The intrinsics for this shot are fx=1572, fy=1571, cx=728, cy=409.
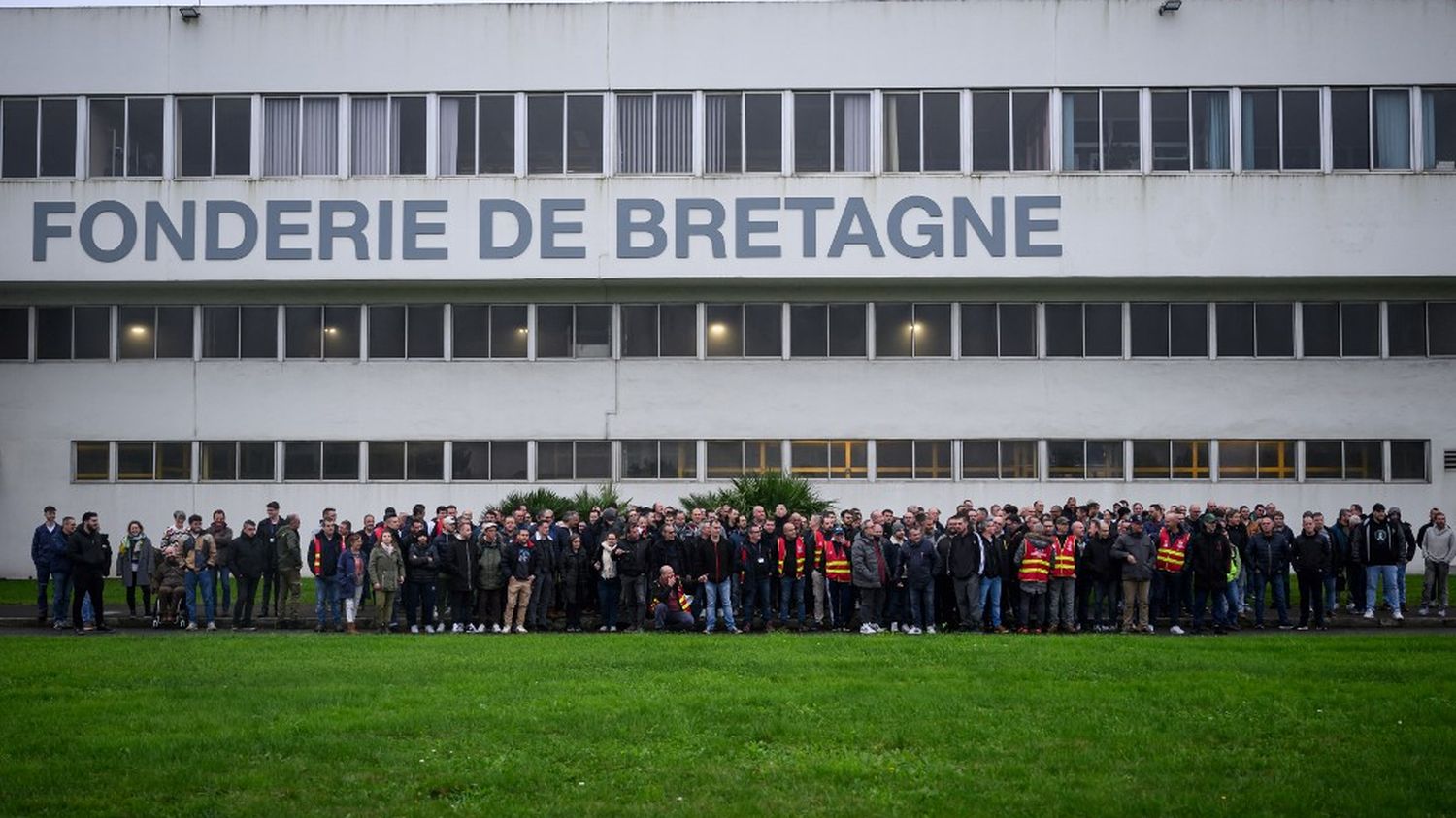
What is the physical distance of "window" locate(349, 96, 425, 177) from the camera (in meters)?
34.2

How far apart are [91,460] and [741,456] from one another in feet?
47.3

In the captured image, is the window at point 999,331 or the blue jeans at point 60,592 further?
the window at point 999,331

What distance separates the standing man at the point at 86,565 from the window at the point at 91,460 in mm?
12063

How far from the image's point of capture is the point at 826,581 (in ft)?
76.8

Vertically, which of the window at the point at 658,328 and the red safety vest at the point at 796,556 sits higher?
the window at the point at 658,328

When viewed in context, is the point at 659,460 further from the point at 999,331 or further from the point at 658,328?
the point at 999,331

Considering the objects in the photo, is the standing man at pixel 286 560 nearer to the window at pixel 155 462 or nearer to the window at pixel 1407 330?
the window at pixel 155 462

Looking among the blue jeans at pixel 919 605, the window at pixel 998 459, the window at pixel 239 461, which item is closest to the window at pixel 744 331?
the window at pixel 998 459

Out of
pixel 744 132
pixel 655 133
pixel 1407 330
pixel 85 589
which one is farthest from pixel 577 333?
pixel 1407 330

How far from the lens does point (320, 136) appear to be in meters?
34.4

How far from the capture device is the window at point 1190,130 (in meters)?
33.5

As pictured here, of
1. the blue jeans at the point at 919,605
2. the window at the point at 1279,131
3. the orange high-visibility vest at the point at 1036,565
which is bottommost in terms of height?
the blue jeans at the point at 919,605

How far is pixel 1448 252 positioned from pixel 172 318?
27726mm

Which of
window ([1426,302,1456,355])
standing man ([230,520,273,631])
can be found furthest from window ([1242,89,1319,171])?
standing man ([230,520,273,631])
